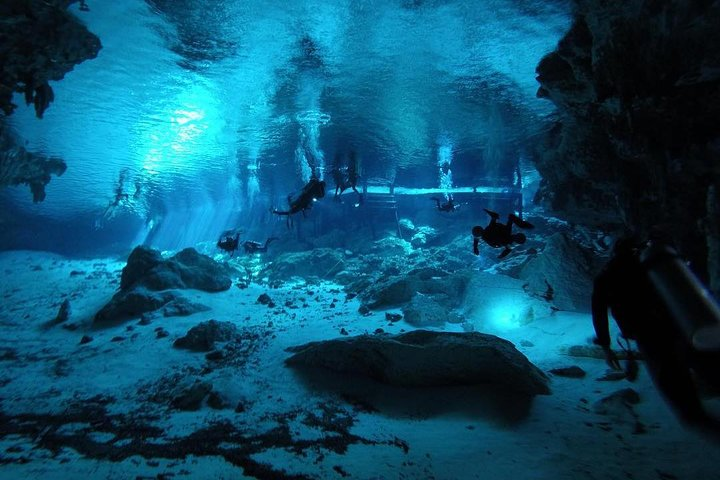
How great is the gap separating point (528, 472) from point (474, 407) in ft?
4.39

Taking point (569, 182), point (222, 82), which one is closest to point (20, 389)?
point (222, 82)

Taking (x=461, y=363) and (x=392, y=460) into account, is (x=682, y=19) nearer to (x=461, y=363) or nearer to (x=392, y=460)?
(x=461, y=363)

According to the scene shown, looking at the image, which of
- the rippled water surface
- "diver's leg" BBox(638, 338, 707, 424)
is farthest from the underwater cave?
the rippled water surface

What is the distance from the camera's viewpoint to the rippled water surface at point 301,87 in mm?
8914

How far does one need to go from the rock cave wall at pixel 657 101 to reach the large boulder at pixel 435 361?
270cm

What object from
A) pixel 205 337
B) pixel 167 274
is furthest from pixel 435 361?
pixel 167 274

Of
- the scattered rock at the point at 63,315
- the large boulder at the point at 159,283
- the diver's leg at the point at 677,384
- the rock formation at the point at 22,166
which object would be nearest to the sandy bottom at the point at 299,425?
the diver's leg at the point at 677,384

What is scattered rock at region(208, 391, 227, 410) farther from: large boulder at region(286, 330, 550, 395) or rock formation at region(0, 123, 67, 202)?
rock formation at region(0, 123, 67, 202)

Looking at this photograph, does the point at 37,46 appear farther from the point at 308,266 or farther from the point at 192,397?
the point at 308,266

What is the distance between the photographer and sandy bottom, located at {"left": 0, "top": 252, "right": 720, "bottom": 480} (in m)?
3.16

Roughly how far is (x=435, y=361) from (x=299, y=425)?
227 centimetres

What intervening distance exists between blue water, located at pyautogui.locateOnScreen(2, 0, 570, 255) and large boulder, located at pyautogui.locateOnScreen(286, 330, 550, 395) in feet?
Answer: 28.2

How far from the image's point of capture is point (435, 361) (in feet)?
16.5

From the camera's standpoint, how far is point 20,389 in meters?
5.63
